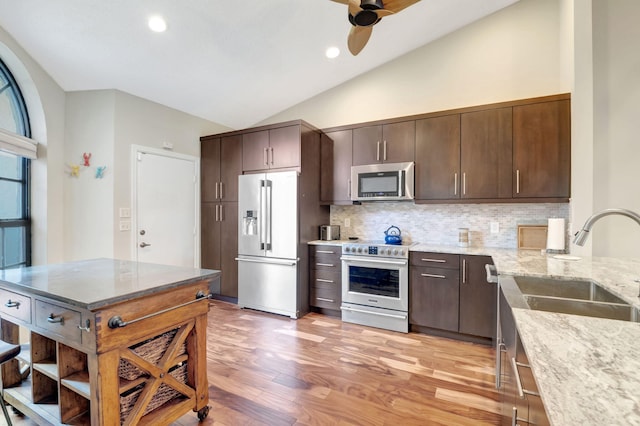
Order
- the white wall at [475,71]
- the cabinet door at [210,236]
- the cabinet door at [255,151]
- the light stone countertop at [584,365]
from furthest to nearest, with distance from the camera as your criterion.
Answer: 1. the cabinet door at [210,236]
2. the cabinet door at [255,151]
3. the white wall at [475,71]
4. the light stone countertop at [584,365]

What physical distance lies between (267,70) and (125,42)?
1.46 metres

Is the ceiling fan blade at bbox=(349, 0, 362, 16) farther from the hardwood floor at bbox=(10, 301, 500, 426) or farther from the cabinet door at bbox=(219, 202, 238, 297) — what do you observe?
the cabinet door at bbox=(219, 202, 238, 297)

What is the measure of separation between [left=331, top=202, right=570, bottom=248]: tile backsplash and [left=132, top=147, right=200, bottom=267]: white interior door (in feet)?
6.74

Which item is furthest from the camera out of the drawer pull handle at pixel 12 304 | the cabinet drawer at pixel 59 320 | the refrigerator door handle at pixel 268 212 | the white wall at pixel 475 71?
the refrigerator door handle at pixel 268 212

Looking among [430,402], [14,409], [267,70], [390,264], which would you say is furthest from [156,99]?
[430,402]

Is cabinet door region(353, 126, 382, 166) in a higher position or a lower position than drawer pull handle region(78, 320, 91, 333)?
higher

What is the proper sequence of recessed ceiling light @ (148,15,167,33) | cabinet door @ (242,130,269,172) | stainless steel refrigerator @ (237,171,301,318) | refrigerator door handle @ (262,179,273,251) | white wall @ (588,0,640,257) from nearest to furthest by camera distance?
white wall @ (588,0,640,257) < recessed ceiling light @ (148,15,167,33) < stainless steel refrigerator @ (237,171,301,318) < refrigerator door handle @ (262,179,273,251) < cabinet door @ (242,130,269,172)

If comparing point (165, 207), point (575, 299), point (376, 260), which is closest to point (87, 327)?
point (575, 299)

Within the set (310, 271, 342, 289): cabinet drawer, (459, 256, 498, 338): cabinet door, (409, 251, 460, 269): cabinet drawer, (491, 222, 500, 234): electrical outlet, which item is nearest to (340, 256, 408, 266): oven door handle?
(409, 251, 460, 269): cabinet drawer

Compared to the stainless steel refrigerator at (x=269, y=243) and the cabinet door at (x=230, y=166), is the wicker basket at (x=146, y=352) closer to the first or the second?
the stainless steel refrigerator at (x=269, y=243)

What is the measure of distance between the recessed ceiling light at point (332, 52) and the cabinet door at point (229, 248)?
2245 mm

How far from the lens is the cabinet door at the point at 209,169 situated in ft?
13.7

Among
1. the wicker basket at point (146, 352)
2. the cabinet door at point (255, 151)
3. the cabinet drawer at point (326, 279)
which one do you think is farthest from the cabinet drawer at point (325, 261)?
the wicker basket at point (146, 352)

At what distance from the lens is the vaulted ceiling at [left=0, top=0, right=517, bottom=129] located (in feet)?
8.25
